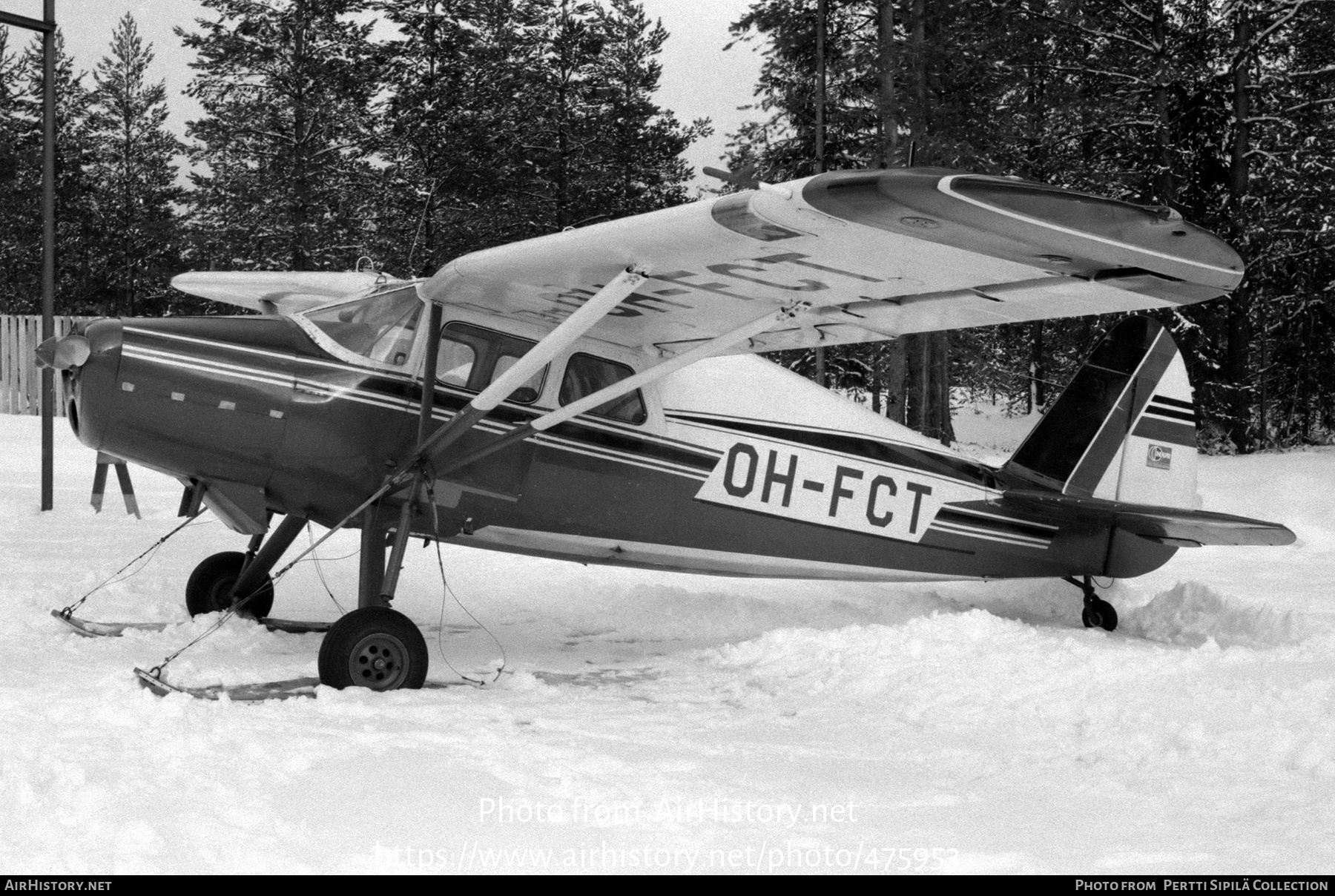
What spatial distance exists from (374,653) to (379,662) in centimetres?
5

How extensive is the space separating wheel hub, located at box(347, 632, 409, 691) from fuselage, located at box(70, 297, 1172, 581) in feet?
2.98

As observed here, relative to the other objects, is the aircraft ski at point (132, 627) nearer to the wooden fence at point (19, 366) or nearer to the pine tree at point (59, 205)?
the wooden fence at point (19, 366)

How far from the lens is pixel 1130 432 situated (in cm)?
816

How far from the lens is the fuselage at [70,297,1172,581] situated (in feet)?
19.1

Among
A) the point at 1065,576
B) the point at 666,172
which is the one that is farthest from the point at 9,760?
the point at 666,172

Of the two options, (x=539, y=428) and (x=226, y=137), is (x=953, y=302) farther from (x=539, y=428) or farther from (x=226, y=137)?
(x=226, y=137)

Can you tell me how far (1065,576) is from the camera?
26.3 feet

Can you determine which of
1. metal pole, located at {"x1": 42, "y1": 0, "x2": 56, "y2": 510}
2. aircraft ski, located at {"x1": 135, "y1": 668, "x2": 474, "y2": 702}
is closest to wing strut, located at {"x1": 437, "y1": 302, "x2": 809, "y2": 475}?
aircraft ski, located at {"x1": 135, "y1": 668, "x2": 474, "y2": 702}

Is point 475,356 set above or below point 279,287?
below

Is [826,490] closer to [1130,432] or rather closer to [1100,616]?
[1100,616]

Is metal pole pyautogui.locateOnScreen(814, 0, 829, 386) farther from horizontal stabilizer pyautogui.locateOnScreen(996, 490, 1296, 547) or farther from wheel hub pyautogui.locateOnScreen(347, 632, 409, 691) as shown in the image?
wheel hub pyautogui.locateOnScreen(347, 632, 409, 691)

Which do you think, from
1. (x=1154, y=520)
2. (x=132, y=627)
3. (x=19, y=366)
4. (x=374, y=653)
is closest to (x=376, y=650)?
(x=374, y=653)

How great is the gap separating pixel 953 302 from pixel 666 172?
29541mm

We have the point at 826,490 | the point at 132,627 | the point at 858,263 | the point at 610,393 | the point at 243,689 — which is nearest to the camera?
the point at 243,689
